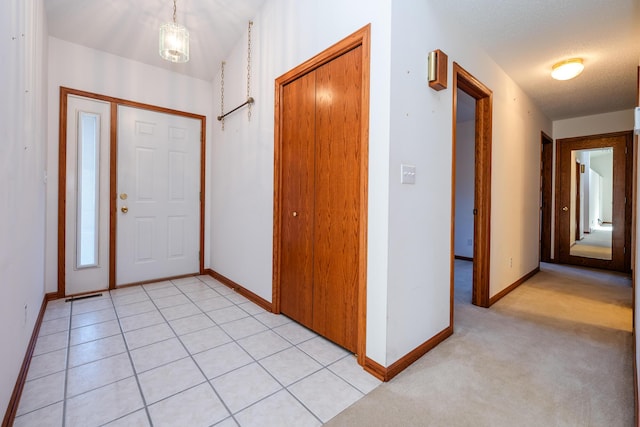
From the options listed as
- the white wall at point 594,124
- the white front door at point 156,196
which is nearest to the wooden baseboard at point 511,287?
the white wall at point 594,124

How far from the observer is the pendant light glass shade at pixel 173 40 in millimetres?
2420

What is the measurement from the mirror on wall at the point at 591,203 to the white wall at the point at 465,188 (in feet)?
4.85

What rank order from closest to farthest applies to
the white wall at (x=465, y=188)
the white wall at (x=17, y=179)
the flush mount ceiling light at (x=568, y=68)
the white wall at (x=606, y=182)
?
the white wall at (x=17, y=179)
the flush mount ceiling light at (x=568, y=68)
the white wall at (x=606, y=182)
the white wall at (x=465, y=188)

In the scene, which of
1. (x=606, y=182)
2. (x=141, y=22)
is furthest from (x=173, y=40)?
(x=606, y=182)

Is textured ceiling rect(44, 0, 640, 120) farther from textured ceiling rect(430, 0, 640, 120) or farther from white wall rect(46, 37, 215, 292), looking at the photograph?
white wall rect(46, 37, 215, 292)

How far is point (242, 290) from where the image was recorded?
3.13 meters

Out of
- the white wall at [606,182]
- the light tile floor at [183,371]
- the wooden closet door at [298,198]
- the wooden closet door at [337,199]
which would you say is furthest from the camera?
the white wall at [606,182]

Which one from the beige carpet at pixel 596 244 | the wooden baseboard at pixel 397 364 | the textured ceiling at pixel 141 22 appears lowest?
the wooden baseboard at pixel 397 364

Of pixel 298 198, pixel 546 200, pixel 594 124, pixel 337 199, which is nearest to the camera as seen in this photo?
pixel 337 199

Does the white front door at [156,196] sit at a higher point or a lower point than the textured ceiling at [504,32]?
lower

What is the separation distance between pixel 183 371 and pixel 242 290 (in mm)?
1401

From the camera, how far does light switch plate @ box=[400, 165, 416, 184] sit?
1737 mm

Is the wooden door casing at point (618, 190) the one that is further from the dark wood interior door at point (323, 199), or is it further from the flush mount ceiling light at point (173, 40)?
the flush mount ceiling light at point (173, 40)

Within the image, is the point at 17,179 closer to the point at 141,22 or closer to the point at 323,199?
the point at 323,199
